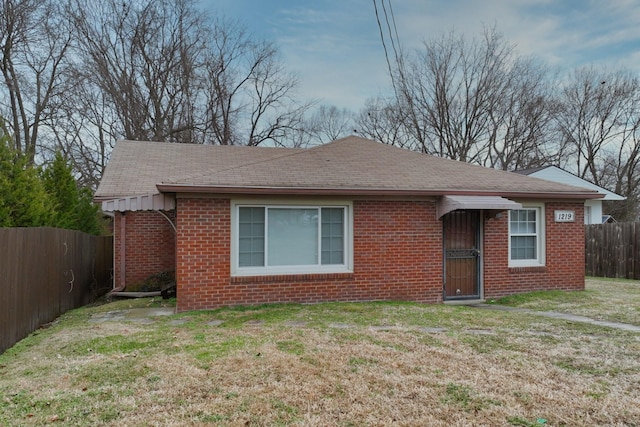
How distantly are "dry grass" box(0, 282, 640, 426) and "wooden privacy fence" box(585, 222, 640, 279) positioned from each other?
1042cm

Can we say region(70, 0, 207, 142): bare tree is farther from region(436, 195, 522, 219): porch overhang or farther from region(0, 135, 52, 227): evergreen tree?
region(436, 195, 522, 219): porch overhang

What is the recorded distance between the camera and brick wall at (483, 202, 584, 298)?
9844mm

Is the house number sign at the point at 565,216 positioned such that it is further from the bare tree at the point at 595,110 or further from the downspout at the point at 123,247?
the bare tree at the point at 595,110

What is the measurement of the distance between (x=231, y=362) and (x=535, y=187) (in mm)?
8030

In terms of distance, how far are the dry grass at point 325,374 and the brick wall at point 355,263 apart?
1.31 metres

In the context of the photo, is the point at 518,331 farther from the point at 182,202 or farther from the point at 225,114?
the point at 225,114

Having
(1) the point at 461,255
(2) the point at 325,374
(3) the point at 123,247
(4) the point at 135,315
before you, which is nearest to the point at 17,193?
(3) the point at 123,247

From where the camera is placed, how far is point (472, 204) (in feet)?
28.7

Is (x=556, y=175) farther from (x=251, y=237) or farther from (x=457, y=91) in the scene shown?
(x=251, y=237)

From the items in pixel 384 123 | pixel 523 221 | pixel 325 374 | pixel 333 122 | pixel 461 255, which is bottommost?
pixel 325 374

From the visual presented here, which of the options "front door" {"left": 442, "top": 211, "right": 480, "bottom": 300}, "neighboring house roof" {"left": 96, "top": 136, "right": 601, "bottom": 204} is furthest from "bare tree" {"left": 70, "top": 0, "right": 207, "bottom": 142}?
"front door" {"left": 442, "top": 211, "right": 480, "bottom": 300}

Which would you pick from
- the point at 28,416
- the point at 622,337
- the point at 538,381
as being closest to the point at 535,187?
the point at 622,337

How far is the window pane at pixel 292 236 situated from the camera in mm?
8664

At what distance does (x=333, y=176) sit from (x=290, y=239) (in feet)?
5.15
